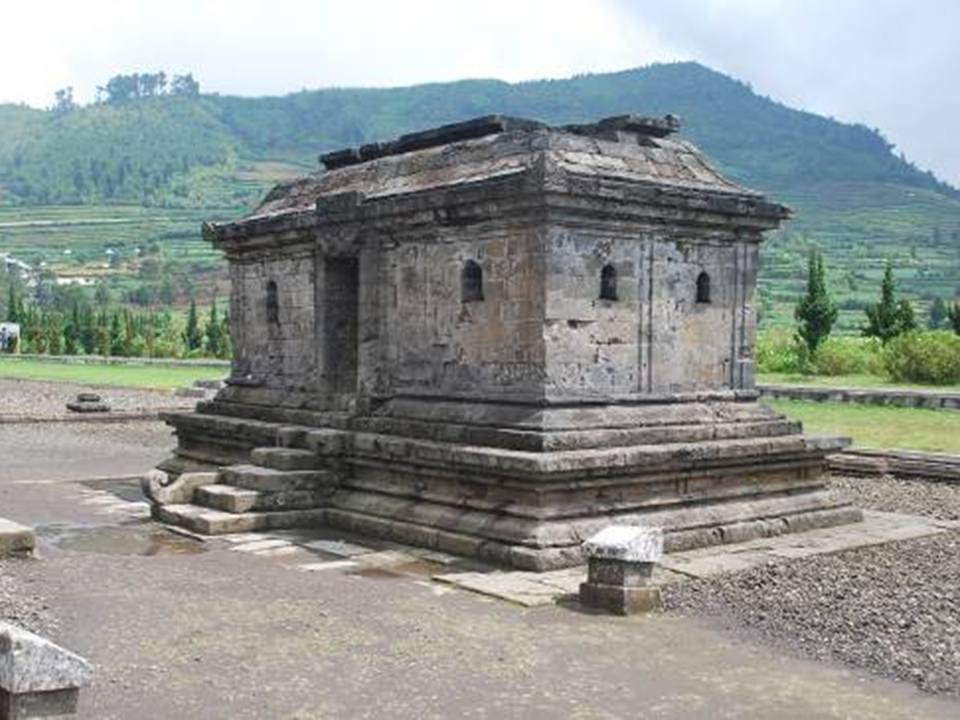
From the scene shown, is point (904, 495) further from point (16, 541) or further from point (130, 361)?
point (130, 361)

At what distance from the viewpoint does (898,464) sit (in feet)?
60.4

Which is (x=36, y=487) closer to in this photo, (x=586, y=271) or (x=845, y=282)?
(x=586, y=271)

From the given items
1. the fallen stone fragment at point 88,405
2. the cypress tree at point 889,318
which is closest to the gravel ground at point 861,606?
the fallen stone fragment at point 88,405

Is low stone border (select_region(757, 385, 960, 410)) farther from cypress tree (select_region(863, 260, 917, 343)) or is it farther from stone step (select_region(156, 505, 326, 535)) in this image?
stone step (select_region(156, 505, 326, 535))

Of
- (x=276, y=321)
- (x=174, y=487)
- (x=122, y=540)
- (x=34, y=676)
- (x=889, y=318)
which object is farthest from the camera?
(x=889, y=318)

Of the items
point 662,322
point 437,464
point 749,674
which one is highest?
point 662,322

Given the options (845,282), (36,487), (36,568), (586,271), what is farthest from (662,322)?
(845,282)

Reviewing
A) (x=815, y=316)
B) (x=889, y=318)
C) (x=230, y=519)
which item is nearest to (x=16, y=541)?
(x=230, y=519)

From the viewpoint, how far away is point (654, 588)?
9.37 metres

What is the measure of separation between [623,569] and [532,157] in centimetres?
499

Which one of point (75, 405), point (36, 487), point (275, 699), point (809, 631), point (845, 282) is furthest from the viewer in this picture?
point (845, 282)

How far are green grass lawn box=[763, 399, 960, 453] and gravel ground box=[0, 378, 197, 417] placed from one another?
A: 16.7 m

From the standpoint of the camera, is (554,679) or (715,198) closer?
(554,679)

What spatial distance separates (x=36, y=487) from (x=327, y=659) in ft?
33.6
